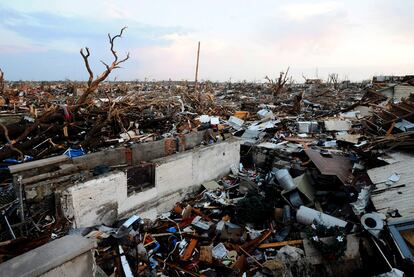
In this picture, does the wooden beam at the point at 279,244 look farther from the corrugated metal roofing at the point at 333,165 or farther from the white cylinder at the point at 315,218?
the corrugated metal roofing at the point at 333,165

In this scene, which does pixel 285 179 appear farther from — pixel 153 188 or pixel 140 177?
pixel 140 177

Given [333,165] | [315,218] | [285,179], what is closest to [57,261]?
[315,218]

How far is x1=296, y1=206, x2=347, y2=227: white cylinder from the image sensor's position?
16.0 feet

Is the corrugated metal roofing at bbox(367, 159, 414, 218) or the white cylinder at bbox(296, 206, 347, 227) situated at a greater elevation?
the corrugated metal roofing at bbox(367, 159, 414, 218)

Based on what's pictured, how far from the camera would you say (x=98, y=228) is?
4473 mm

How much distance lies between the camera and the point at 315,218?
Answer: 5012mm

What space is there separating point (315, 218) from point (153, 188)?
2.97 metres

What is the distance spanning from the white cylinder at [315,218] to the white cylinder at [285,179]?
2.17ft

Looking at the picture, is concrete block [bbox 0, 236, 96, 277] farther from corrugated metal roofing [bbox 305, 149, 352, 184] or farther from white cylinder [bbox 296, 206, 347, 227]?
corrugated metal roofing [bbox 305, 149, 352, 184]

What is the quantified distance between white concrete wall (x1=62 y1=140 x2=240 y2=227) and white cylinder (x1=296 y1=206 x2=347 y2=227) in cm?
231

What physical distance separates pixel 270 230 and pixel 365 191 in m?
1.87

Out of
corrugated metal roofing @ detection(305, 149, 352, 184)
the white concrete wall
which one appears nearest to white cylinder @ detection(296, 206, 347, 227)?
corrugated metal roofing @ detection(305, 149, 352, 184)

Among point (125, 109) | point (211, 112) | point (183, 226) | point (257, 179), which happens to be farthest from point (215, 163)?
point (211, 112)

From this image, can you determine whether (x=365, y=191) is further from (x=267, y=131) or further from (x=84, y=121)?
(x=84, y=121)
